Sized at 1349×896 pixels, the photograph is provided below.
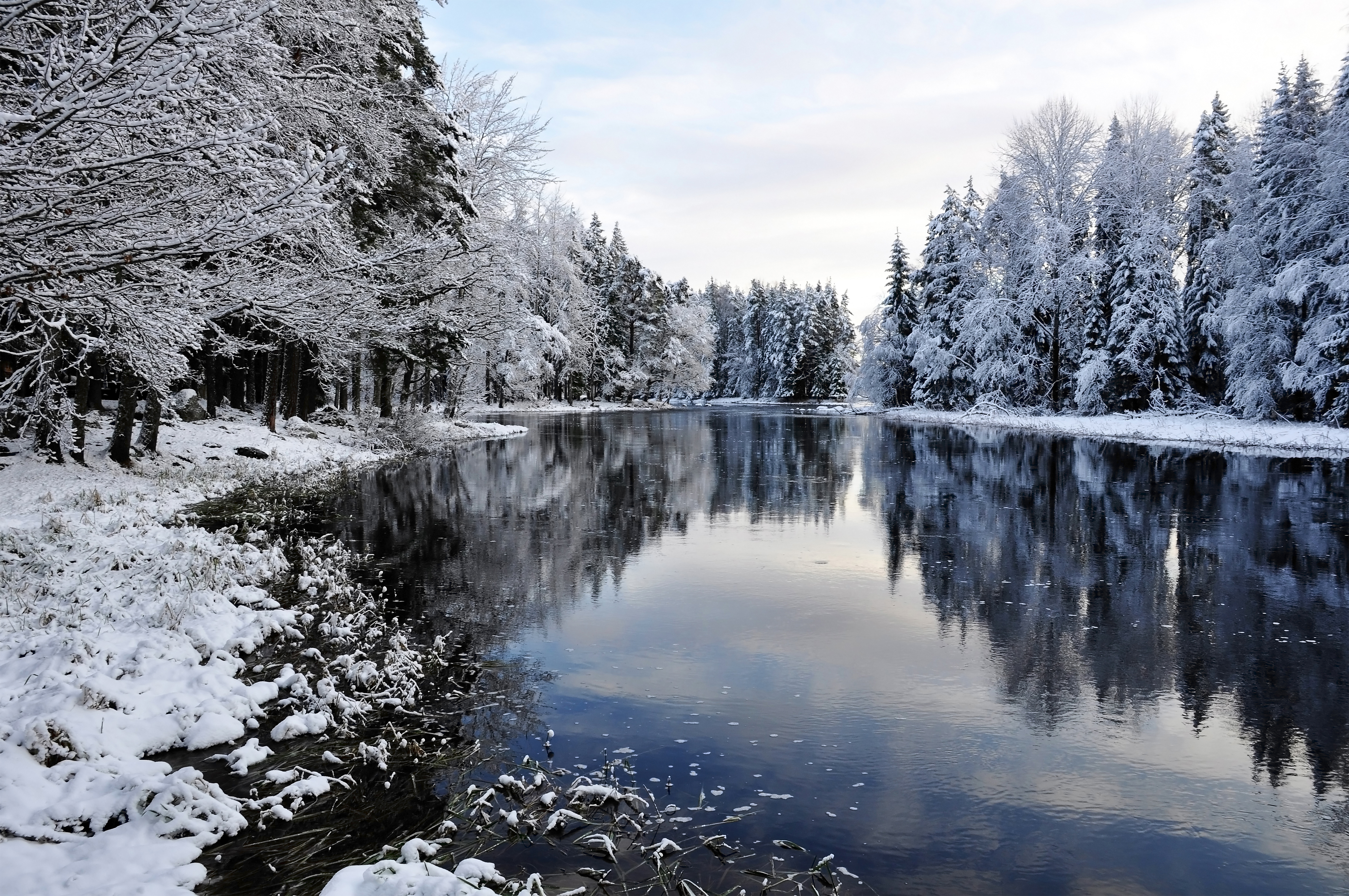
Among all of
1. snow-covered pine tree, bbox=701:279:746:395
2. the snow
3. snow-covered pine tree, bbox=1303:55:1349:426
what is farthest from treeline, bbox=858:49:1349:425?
snow-covered pine tree, bbox=701:279:746:395

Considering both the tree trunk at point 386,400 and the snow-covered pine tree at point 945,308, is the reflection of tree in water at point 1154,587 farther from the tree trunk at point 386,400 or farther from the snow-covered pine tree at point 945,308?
the snow-covered pine tree at point 945,308

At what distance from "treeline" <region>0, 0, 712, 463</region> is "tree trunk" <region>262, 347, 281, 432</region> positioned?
0.20m

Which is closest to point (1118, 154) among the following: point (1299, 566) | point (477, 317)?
point (477, 317)

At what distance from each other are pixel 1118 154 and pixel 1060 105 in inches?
160

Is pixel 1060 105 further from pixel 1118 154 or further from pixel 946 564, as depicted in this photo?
pixel 946 564

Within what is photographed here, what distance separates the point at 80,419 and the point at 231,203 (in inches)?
488

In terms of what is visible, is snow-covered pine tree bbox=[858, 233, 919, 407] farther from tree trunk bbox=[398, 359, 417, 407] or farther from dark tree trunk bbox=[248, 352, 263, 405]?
dark tree trunk bbox=[248, 352, 263, 405]

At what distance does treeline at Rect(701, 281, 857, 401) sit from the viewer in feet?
323

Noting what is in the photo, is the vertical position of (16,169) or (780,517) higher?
(16,169)

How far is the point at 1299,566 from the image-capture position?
39.8 ft

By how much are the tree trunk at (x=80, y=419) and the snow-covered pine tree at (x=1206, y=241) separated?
143 feet

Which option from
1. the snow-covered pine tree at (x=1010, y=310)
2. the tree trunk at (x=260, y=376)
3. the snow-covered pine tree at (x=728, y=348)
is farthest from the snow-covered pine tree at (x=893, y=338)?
the snow-covered pine tree at (x=728, y=348)

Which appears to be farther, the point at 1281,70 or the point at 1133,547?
the point at 1281,70

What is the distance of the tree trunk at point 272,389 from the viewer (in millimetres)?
25234
